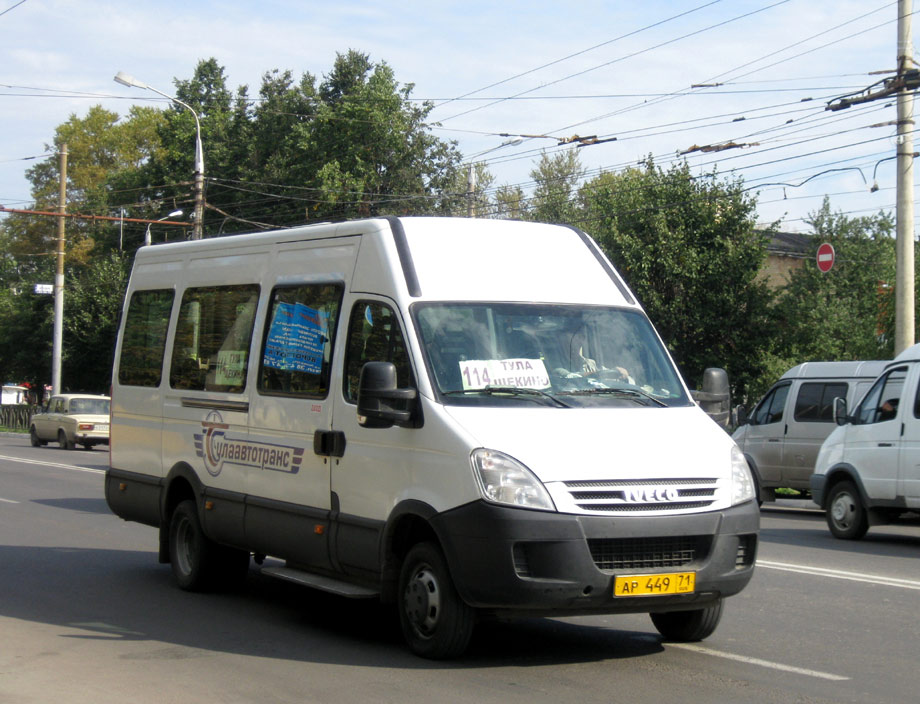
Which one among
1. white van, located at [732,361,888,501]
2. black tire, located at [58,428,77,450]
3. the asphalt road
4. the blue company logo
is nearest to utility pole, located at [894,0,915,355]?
white van, located at [732,361,888,501]

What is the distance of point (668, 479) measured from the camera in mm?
6480

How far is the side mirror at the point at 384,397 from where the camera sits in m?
6.77

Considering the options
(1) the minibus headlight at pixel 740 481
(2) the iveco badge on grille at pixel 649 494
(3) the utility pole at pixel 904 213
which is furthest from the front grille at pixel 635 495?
(3) the utility pole at pixel 904 213

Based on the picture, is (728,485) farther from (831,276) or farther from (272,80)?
(272,80)

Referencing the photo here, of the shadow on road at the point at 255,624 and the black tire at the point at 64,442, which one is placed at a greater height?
the shadow on road at the point at 255,624

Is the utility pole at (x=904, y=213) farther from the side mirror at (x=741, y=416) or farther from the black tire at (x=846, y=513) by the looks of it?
the black tire at (x=846, y=513)

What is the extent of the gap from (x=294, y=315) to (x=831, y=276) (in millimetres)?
37948

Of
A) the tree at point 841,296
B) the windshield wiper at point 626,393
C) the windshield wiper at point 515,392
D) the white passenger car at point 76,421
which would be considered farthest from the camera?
the tree at point 841,296

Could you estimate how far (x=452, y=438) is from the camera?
6.54m

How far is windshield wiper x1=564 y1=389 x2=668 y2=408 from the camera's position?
7051 mm

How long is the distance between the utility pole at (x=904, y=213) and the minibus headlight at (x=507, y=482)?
16922 millimetres

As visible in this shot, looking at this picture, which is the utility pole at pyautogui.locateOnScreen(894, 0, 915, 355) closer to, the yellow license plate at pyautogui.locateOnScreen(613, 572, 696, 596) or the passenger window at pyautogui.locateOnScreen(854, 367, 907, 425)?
the passenger window at pyautogui.locateOnScreen(854, 367, 907, 425)

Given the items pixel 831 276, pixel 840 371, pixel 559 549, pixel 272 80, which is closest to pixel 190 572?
pixel 559 549

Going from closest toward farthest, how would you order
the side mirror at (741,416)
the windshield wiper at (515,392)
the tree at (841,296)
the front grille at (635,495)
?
1. the front grille at (635,495)
2. the windshield wiper at (515,392)
3. the side mirror at (741,416)
4. the tree at (841,296)
